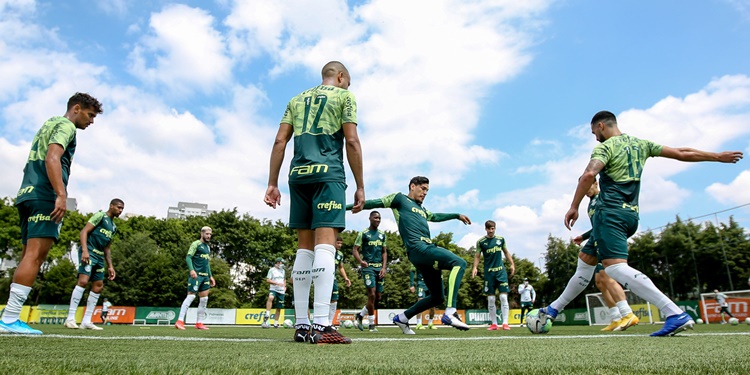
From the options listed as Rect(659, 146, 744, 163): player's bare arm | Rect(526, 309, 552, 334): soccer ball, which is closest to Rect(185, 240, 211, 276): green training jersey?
Rect(526, 309, 552, 334): soccer ball

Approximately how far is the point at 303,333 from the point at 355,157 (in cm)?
152

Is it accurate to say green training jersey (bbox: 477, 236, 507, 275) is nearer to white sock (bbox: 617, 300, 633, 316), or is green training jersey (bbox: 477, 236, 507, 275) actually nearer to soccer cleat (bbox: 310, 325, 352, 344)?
white sock (bbox: 617, 300, 633, 316)

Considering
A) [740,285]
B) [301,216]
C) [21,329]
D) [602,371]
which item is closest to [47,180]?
[21,329]

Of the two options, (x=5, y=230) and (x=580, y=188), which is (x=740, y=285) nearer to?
(x=580, y=188)

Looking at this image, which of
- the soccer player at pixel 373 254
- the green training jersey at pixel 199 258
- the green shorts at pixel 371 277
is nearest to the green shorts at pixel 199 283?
the green training jersey at pixel 199 258

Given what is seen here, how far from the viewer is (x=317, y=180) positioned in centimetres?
402

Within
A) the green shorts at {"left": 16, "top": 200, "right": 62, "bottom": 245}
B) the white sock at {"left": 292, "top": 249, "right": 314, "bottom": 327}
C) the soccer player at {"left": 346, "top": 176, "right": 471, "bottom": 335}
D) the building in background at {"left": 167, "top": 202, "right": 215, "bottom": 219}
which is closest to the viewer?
the white sock at {"left": 292, "top": 249, "right": 314, "bottom": 327}

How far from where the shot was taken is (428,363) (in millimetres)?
2225

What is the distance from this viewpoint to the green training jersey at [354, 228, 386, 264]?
39.7 ft

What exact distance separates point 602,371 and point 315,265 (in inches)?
97.4

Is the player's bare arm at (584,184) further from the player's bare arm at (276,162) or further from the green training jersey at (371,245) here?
the green training jersey at (371,245)

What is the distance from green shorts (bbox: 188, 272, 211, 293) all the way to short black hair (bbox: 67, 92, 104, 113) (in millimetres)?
6818

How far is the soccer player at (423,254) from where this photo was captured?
6.77 meters

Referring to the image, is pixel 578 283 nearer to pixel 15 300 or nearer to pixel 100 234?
pixel 15 300
